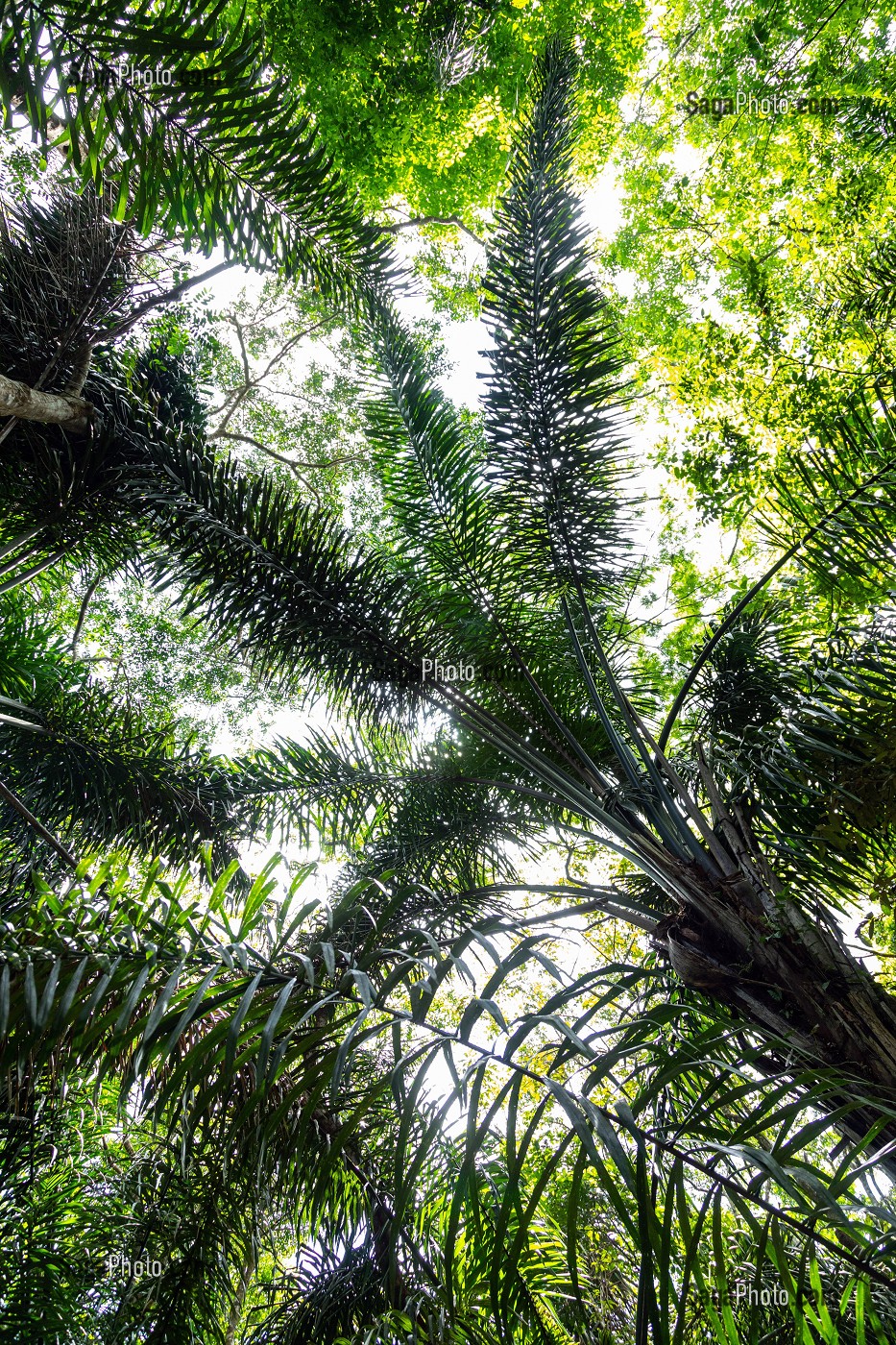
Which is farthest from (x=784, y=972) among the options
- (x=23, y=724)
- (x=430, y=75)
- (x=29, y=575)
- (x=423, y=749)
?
(x=430, y=75)

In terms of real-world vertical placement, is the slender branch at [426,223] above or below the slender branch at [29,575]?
above

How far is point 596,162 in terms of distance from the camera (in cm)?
706

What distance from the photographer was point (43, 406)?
322 centimetres

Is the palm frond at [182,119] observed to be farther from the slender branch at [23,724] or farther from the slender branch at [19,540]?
the slender branch at [23,724]

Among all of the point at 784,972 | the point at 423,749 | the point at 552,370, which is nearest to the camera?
the point at 784,972

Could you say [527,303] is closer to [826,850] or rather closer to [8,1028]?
[826,850]

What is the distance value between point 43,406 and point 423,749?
2.60 metres

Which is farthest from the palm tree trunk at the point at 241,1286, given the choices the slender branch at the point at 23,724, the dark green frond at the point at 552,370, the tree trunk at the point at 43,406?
the tree trunk at the point at 43,406

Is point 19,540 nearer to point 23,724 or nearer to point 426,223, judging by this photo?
point 23,724

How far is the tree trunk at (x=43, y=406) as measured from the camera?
119 inches

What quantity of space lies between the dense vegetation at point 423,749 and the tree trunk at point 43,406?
2 cm

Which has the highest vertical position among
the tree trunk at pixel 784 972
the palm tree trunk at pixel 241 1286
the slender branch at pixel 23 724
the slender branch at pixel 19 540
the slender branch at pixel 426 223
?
the slender branch at pixel 426 223

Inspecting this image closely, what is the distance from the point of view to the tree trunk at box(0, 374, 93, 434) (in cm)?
302

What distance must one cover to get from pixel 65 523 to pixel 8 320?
998 mm
